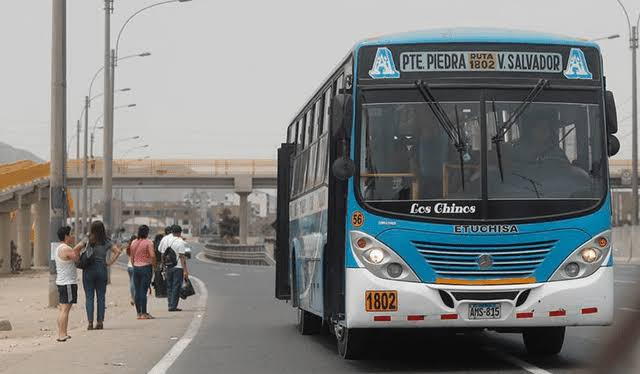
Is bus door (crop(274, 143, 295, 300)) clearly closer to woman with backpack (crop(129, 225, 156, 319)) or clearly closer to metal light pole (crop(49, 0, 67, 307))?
woman with backpack (crop(129, 225, 156, 319))

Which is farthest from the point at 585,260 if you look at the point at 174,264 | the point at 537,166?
the point at 174,264

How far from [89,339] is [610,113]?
8984 mm

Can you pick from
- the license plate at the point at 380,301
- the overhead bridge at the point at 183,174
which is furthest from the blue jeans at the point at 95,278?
the overhead bridge at the point at 183,174

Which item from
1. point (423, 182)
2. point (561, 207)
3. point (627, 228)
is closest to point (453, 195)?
point (423, 182)

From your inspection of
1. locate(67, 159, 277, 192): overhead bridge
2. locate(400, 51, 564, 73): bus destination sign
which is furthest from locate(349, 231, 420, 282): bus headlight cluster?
locate(67, 159, 277, 192): overhead bridge

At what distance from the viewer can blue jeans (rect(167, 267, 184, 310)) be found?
24344 millimetres

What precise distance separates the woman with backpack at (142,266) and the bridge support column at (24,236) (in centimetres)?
3783

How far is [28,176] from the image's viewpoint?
56.9 meters

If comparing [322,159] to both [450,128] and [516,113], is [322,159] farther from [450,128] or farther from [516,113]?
[516,113]

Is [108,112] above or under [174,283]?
above

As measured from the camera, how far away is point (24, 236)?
5994 cm

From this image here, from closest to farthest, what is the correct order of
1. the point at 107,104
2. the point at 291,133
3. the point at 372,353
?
the point at 372,353, the point at 291,133, the point at 107,104

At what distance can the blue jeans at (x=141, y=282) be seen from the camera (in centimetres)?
2153

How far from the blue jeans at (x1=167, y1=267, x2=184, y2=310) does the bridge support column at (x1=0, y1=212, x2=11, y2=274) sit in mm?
29605
